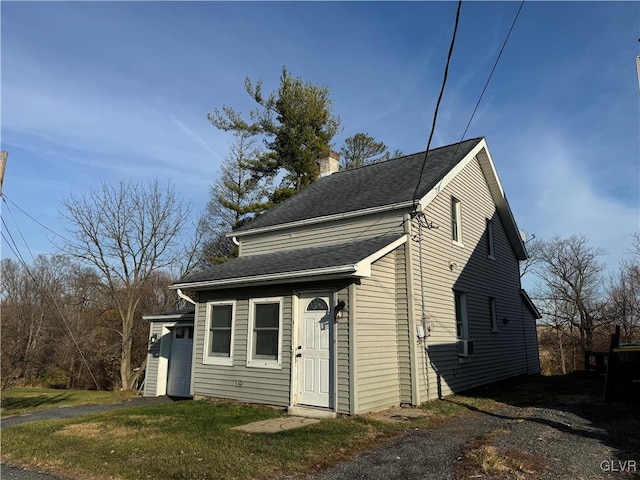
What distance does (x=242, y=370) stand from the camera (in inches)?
384

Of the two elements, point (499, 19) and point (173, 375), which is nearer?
point (499, 19)

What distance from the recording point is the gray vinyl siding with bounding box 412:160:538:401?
33.9 ft

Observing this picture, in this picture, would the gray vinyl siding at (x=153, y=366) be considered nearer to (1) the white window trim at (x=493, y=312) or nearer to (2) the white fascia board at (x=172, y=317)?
(2) the white fascia board at (x=172, y=317)

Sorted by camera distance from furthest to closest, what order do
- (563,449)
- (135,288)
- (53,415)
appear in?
(135,288) < (53,415) < (563,449)

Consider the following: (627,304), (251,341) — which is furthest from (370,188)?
(627,304)

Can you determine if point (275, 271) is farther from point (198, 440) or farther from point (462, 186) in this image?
point (462, 186)

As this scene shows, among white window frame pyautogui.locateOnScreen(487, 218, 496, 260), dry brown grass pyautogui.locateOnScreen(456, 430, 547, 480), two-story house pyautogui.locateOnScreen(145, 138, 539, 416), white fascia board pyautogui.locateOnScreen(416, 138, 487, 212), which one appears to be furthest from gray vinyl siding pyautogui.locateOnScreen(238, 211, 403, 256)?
white window frame pyautogui.locateOnScreen(487, 218, 496, 260)

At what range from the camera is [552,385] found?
1245cm

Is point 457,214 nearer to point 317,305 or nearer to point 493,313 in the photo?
point 493,313

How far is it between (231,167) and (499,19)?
21.2 m

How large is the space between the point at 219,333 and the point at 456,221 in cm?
740

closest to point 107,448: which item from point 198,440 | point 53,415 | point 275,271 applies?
point 198,440

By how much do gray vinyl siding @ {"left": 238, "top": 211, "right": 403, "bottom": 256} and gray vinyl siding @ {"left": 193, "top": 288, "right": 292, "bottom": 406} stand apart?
2.45m

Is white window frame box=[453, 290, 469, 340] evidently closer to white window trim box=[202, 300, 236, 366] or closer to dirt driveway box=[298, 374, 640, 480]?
dirt driveway box=[298, 374, 640, 480]
